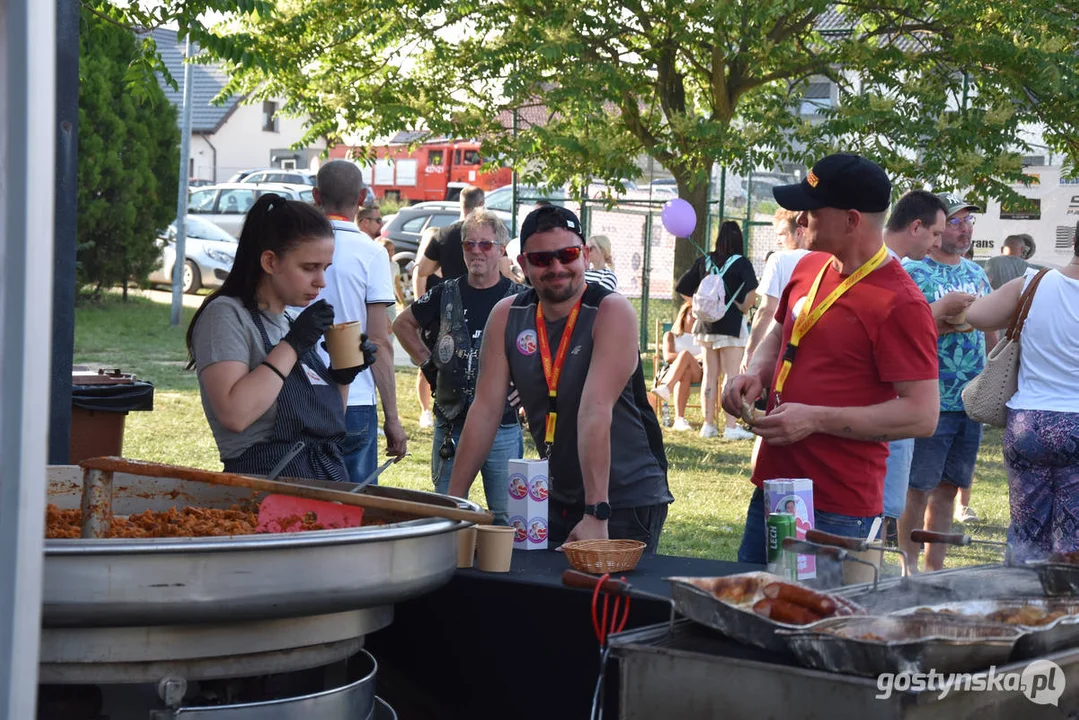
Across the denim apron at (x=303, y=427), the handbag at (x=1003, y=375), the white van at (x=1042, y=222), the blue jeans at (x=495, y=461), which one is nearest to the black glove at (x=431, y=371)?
the blue jeans at (x=495, y=461)

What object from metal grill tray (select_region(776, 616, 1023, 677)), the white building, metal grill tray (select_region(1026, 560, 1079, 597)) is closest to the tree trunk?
A: metal grill tray (select_region(1026, 560, 1079, 597))

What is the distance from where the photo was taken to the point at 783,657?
2340 millimetres

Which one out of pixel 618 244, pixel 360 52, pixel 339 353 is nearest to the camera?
pixel 339 353

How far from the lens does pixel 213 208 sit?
2483cm

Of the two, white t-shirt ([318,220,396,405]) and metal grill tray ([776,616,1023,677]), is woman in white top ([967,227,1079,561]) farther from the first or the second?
metal grill tray ([776,616,1023,677])

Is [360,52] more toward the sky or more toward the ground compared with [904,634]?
more toward the sky

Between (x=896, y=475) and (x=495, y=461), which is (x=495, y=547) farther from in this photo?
(x=896, y=475)

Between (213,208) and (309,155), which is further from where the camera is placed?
(309,155)

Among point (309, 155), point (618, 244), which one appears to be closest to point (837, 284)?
point (618, 244)

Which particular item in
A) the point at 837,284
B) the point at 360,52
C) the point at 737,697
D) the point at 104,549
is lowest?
the point at 737,697

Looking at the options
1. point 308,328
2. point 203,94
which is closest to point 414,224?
point 308,328

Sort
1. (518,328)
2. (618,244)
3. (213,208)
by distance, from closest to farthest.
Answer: (518,328) < (618,244) < (213,208)

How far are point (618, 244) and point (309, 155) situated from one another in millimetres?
28961

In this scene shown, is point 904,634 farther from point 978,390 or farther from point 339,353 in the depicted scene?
point 978,390
